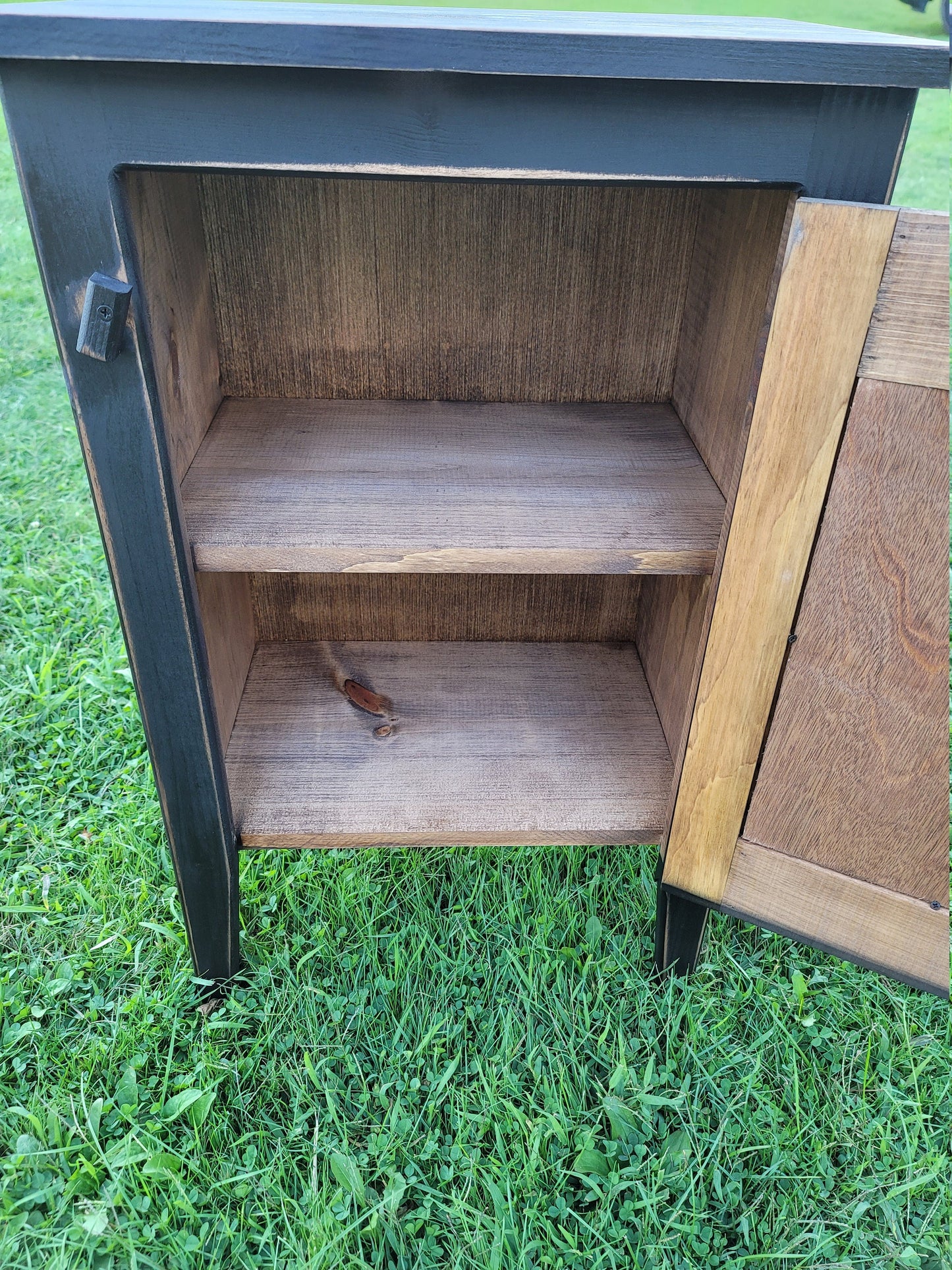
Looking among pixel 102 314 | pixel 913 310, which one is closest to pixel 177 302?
pixel 102 314

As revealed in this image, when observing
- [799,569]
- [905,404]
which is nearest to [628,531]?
[799,569]

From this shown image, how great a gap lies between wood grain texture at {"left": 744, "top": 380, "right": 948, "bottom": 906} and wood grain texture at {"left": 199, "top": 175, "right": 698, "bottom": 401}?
22.2 inches

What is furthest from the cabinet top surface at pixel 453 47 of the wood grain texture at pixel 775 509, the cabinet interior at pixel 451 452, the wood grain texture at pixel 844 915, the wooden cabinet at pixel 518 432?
the wood grain texture at pixel 844 915

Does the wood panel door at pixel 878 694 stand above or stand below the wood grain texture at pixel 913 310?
below

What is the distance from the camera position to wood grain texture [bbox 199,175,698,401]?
52.1 inches

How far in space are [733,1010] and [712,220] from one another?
1.15 metres

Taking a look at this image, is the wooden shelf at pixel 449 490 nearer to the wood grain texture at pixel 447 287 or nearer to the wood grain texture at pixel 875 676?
the wood grain texture at pixel 447 287

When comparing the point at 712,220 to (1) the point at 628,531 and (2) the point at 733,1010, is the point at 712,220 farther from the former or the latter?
(2) the point at 733,1010

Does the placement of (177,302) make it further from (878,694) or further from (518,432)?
(878,694)

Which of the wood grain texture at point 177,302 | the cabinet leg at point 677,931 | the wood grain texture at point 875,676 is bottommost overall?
the cabinet leg at point 677,931

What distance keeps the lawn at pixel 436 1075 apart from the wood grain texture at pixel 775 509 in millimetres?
272

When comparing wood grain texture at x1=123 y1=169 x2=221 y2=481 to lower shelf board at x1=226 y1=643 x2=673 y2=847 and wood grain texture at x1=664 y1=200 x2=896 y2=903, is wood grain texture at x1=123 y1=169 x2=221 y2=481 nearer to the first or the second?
lower shelf board at x1=226 y1=643 x2=673 y2=847

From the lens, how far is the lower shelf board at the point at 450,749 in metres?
1.38

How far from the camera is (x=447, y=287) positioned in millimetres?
1395
